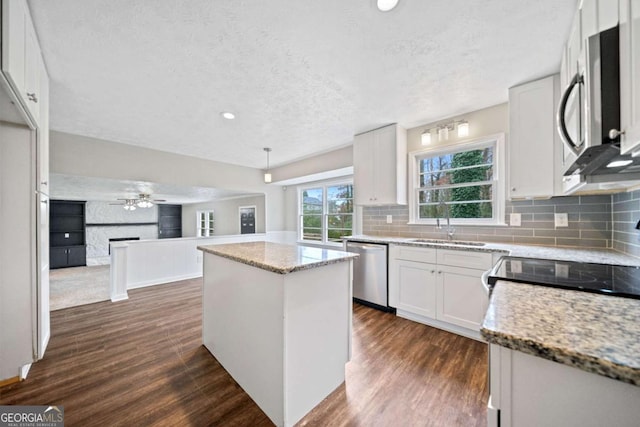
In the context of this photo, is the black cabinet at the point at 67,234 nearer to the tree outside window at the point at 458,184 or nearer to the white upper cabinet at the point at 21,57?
the white upper cabinet at the point at 21,57

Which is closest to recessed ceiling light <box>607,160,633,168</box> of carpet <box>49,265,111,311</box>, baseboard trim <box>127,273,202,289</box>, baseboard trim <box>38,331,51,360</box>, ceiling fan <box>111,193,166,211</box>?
baseboard trim <box>38,331,51,360</box>

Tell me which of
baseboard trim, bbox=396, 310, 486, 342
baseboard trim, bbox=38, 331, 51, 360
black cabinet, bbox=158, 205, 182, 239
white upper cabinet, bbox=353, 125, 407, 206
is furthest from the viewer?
black cabinet, bbox=158, 205, 182, 239

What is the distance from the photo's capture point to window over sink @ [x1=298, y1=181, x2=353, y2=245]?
4.90 metres

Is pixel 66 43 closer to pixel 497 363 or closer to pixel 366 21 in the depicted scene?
pixel 366 21

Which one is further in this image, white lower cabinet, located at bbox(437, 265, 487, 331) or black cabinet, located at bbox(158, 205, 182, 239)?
black cabinet, located at bbox(158, 205, 182, 239)


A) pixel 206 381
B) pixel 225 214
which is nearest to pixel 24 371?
pixel 206 381

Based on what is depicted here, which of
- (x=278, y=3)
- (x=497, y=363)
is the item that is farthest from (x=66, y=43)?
(x=497, y=363)

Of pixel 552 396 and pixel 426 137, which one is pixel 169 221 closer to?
pixel 426 137

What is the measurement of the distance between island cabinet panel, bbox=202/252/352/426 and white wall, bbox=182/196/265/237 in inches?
171

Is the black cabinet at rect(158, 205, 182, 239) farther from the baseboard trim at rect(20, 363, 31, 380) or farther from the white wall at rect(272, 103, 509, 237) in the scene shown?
the baseboard trim at rect(20, 363, 31, 380)

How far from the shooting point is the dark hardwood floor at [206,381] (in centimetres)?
149

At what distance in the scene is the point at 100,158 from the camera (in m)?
3.63

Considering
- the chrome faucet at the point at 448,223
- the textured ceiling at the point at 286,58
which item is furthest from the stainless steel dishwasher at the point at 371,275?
the textured ceiling at the point at 286,58

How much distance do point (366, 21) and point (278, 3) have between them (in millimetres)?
563
